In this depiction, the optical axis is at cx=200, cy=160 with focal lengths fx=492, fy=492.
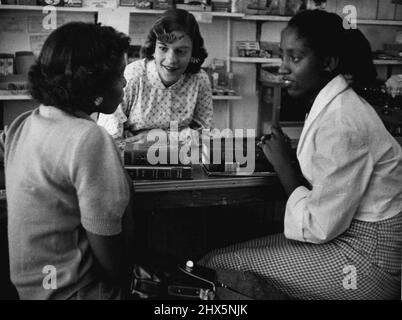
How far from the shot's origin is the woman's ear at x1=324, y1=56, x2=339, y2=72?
5.05 feet

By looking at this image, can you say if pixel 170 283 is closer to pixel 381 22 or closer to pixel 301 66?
pixel 301 66

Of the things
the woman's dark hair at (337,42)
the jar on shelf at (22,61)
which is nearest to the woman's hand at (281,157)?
the woman's dark hair at (337,42)

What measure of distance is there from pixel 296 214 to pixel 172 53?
4.14ft

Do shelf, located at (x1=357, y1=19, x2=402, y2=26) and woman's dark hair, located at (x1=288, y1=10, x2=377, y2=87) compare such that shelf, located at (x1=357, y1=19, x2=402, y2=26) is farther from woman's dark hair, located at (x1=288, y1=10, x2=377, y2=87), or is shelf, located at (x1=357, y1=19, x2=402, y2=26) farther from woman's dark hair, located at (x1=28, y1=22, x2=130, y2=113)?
woman's dark hair, located at (x1=28, y1=22, x2=130, y2=113)

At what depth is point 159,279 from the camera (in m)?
1.23

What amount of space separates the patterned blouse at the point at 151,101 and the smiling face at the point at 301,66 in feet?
3.63

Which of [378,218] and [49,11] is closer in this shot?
[378,218]

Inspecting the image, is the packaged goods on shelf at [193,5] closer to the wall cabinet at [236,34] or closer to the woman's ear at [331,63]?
the wall cabinet at [236,34]

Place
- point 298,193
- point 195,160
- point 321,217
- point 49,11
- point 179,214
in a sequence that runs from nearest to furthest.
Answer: point 321,217, point 298,193, point 195,160, point 179,214, point 49,11

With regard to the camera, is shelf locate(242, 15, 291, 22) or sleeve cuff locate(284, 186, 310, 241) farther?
shelf locate(242, 15, 291, 22)

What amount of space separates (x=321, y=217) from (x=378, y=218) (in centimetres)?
18

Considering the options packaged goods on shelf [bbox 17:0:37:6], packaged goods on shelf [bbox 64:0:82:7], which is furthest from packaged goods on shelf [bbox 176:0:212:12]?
packaged goods on shelf [bbox 17:0:37:6]

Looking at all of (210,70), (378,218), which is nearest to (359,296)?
(378,218)

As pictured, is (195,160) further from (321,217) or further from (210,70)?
(210,70)
